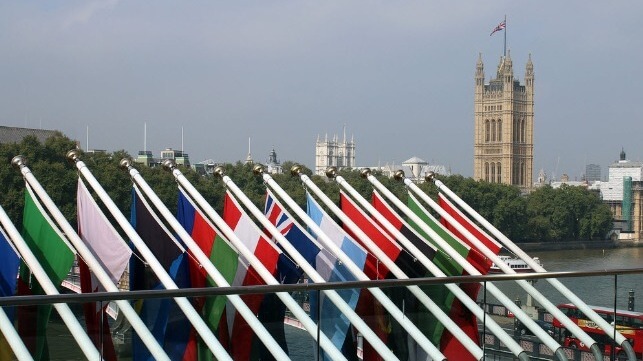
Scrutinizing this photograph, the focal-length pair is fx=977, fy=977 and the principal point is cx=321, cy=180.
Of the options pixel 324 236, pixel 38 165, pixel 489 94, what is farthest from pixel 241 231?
pixel 489 94

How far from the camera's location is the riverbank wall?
6762cm

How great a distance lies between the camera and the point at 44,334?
13.1 feet

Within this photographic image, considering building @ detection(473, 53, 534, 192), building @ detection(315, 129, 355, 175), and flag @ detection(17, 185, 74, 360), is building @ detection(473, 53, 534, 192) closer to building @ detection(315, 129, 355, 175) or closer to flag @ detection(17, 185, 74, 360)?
building @ detection(315, 129, 355, 175)

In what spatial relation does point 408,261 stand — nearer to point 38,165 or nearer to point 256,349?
point 256,349

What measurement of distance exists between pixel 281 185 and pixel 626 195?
169ft

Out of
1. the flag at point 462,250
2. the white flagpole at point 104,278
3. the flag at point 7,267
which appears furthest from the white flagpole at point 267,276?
the flag at point 462,250

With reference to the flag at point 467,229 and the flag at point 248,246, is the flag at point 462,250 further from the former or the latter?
the flag at point 248,246

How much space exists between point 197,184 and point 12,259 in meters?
38.9

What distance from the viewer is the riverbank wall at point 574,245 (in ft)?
222

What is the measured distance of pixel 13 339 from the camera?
3732mm

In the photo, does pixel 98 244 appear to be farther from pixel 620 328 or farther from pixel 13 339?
pixel 13 339

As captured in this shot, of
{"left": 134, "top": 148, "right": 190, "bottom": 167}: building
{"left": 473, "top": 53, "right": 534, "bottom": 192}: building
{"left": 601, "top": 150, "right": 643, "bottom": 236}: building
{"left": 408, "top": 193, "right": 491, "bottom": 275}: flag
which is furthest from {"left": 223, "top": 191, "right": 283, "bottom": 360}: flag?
{"left": 473, "top": 53, "right": 534, "bottom": 192}: building

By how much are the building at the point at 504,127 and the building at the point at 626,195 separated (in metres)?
8.94

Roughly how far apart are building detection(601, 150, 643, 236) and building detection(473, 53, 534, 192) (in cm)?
894
